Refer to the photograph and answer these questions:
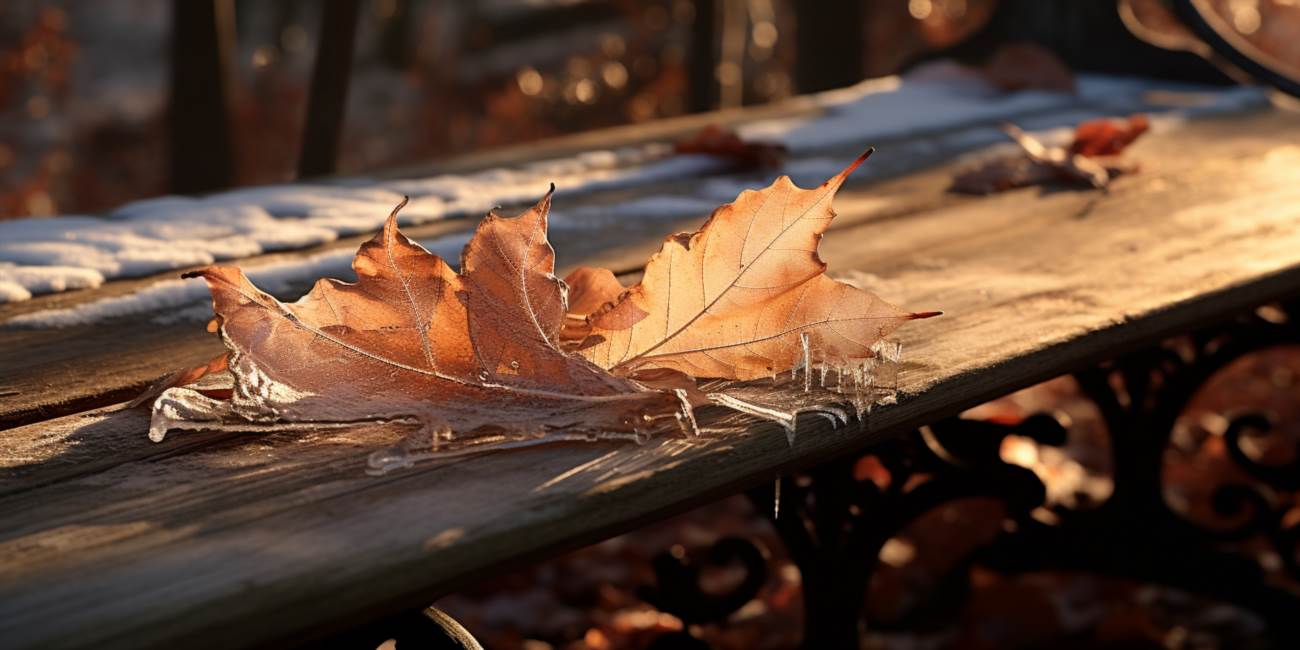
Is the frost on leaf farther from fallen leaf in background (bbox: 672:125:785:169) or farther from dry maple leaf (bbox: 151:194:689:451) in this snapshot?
fallen leaf in background (bbox: 672:125:785:169)

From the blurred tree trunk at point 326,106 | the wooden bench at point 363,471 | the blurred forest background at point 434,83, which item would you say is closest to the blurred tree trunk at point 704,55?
the blurred forest background at point 434,83

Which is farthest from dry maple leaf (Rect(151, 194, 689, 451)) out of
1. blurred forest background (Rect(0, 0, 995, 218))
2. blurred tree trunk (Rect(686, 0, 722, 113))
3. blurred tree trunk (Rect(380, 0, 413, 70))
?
blurred tree trunk (Rect(380, 0, 413, 70))

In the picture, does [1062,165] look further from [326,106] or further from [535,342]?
[326,106]

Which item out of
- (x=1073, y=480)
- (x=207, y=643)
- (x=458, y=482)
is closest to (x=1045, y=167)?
(x=458, y=482)

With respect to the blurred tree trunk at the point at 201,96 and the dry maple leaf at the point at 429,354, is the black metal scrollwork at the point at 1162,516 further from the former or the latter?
the blurred tree trunk at the point at 201,96

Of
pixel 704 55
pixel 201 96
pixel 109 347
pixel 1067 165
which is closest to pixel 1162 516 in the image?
pixel 1067 165
